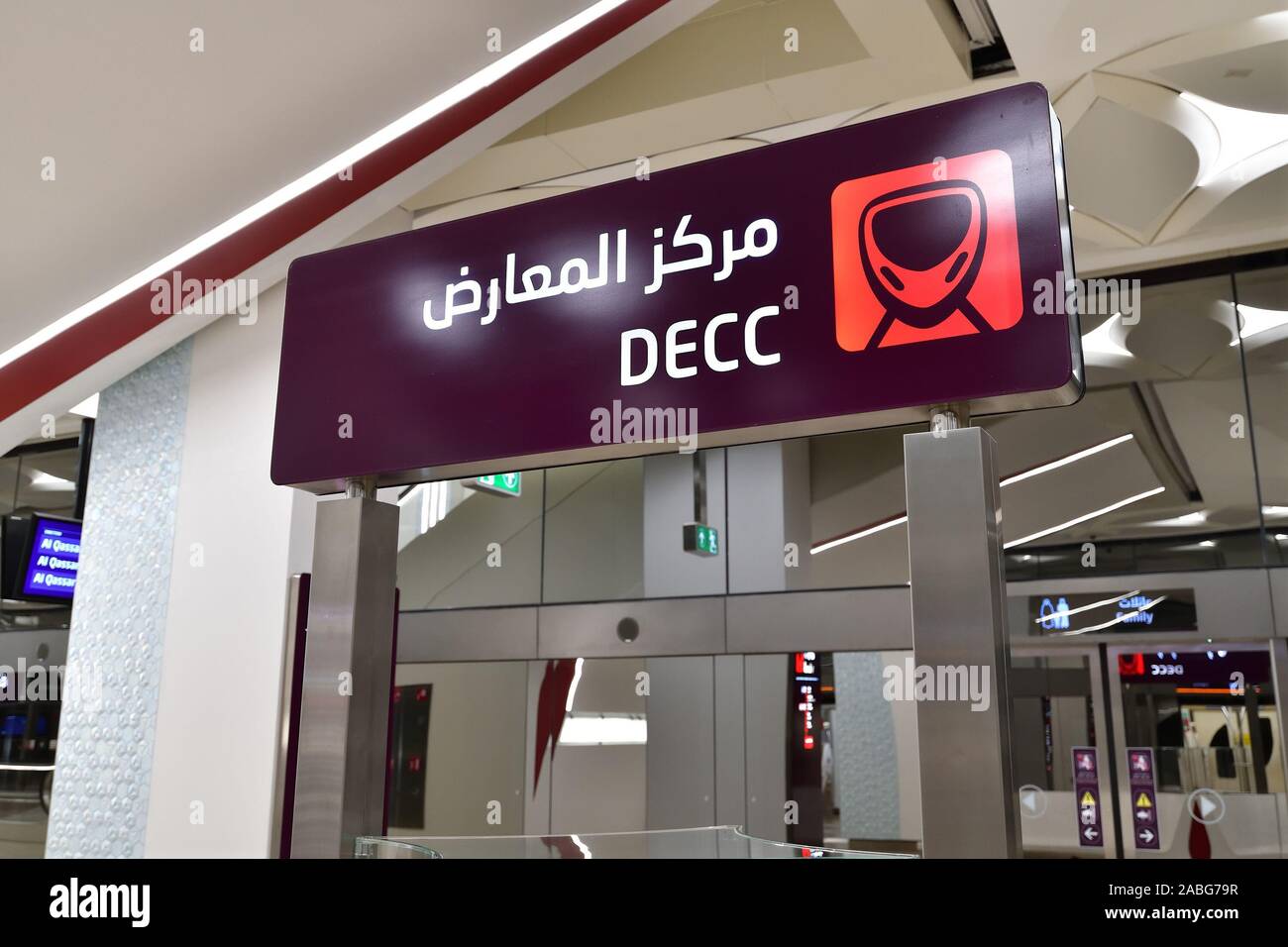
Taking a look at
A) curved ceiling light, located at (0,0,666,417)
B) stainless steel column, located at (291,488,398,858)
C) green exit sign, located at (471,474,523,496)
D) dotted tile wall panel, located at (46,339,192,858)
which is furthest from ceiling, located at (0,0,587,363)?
green exit sign, located at (471,474,523,496)

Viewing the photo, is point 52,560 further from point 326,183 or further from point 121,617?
point 326,183

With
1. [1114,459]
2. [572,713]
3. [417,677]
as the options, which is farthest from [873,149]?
[417,677]

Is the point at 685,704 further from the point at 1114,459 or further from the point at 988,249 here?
the point at 988,249

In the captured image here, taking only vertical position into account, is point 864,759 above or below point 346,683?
below

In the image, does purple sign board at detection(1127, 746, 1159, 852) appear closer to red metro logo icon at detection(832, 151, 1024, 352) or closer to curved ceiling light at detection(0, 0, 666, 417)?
curved ceiling light at detection(0, 0, 666, 417)

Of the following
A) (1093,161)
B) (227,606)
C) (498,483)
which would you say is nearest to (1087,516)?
(1093,161)

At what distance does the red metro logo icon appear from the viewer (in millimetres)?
1852

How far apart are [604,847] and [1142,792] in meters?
5.43

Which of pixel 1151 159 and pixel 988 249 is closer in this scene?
pixel 988 249

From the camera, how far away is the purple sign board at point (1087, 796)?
6.84 metres

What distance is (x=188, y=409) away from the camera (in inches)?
232

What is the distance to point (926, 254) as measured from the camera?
1.92 metres

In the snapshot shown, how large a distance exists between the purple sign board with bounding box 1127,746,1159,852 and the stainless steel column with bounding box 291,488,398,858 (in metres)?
5.72

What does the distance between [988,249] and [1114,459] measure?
6.13m
